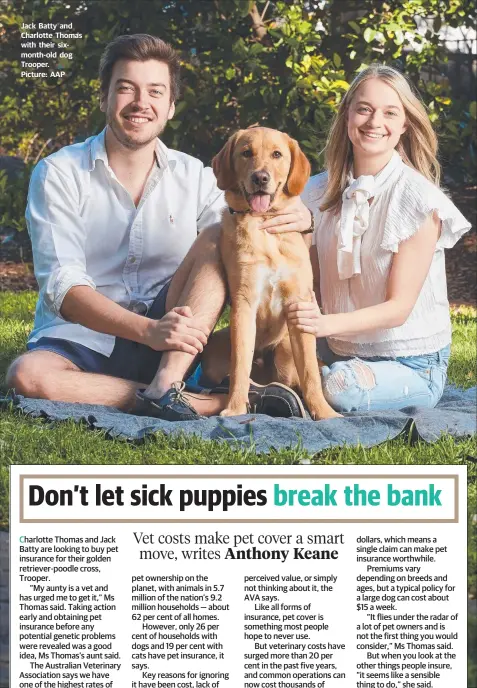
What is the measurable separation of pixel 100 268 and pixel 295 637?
6.44ft

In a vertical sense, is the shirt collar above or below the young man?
above

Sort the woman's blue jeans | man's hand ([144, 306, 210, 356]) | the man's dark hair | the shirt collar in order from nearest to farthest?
man's hand ([144, 306, 210, 356]) < the woman's blue jeans < the man's dark hair < the shirt collar

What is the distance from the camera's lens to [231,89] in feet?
21.6

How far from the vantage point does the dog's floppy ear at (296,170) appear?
11.4 feet

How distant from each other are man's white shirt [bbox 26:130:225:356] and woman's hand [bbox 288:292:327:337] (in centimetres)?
72

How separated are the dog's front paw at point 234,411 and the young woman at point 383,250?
1.16 ft

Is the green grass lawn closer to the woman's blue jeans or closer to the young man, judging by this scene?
the young man

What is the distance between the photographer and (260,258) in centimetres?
342

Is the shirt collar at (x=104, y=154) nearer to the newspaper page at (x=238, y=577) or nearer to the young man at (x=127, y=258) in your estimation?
the young man at (x=127, y=258)

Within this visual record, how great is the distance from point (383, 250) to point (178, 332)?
91 cm

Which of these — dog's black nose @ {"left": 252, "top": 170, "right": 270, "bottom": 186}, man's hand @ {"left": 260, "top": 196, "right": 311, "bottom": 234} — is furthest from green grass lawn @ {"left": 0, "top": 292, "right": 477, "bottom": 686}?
dog's black nose @ {"left": 252, "top": 170, "right": 270, "bottom": 186}

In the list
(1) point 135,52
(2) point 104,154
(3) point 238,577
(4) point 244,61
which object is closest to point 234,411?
(3) point 238,577

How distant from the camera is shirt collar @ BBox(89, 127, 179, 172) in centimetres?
381

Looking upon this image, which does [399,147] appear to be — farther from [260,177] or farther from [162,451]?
[162,451]
